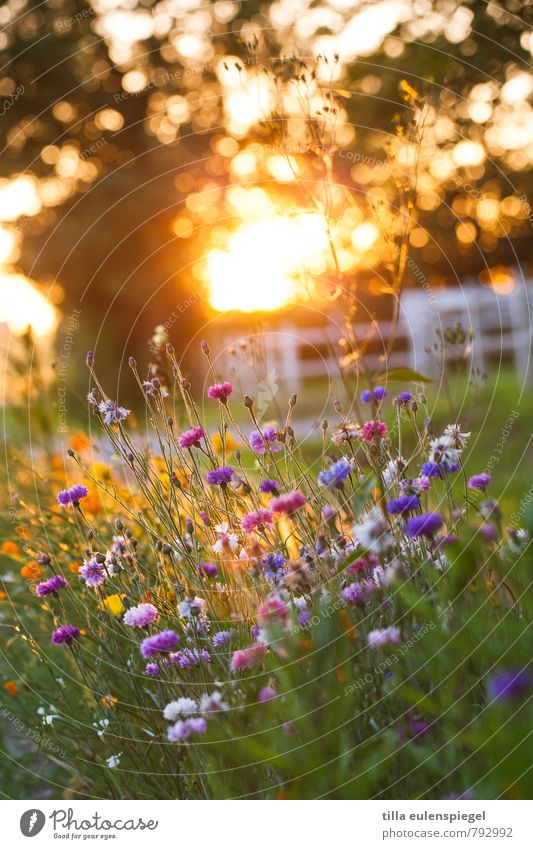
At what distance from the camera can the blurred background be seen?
2.15 meters

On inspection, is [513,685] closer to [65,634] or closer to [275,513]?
[275,513]

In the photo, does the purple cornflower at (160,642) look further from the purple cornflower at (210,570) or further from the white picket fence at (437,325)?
the white picket fence at (437,325)

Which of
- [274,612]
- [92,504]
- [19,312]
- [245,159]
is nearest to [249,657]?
[274,612]

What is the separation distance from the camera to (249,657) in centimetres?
135

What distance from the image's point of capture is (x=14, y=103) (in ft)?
16.2

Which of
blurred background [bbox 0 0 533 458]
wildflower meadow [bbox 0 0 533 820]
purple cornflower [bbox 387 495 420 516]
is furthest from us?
blurred background [bbox 0 0 533 458]

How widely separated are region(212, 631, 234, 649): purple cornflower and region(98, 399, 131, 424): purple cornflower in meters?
0.50

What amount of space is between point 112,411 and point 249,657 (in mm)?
634

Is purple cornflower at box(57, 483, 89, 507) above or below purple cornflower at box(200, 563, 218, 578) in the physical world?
above

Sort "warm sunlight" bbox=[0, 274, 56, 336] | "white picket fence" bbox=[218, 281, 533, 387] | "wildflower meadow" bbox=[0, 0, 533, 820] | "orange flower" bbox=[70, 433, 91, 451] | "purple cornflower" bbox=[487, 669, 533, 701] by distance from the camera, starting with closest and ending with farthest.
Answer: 1. "purple cornflower" bbox=[487, 669, 533, 701]
2. "wildflower meadow" bbox=[0, 0, 533, 820]
3. "orange flower" bbox=[70, 433, 91, 451]
4. "warm sunlight" bbox=[0, 274, 56, 336]
5. "white picket fence" bbox=[218, 281, 533, 387]

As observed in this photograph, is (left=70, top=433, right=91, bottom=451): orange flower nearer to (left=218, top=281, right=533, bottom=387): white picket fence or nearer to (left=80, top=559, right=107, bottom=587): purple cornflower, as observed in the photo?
(left=80, top=559, right=107, bottom=587): purple cornflower

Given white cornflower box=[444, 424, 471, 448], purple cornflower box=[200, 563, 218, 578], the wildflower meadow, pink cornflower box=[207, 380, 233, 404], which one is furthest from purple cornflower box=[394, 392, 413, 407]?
purple cornflower box=[200, 563, 218, 578]

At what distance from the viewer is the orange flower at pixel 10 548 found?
95.9 inches
